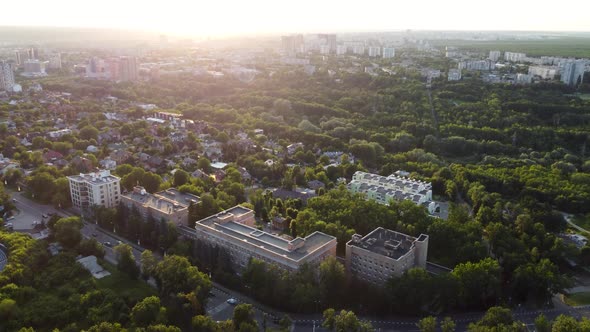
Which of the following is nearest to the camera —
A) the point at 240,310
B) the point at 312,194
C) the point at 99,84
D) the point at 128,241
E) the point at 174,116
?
the point at 240,310

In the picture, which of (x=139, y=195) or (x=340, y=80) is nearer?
(x=139, y=195)

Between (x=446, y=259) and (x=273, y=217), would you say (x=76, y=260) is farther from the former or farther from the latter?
(x=446, y=259)

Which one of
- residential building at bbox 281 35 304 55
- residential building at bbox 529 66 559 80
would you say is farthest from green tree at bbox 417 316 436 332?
residential building at bbox 281 35 304 55

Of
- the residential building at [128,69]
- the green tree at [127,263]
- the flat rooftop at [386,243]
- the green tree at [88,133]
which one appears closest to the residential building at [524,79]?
the flat rooftop at [386,243]

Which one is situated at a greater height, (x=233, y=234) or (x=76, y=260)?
(x=233, y=234)

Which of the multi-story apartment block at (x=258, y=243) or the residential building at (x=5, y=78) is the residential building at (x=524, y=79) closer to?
the multi-story apartment block at (x=258, y=243)

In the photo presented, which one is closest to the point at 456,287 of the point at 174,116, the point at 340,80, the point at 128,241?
the point at 128,241
